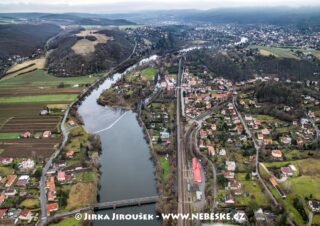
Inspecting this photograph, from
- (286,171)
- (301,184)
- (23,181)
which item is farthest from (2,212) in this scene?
(301,184)

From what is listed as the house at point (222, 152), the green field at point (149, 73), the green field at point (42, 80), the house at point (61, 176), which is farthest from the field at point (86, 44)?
the house at point (222, 152)

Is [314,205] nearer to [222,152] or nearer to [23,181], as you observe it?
[222,152]

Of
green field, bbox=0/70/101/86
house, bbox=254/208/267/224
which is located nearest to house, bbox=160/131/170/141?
house, bbox=254/208/267/224

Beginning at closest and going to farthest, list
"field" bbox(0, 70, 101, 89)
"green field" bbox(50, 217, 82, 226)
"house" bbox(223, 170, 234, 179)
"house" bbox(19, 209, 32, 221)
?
"green field" bbox(50, 217, 82, 226)
"house" bbox(19, 209, 32, 221)
"house" bbox(223, 170, 234, 179)
"field" bbox(0, 70, 101, 89)

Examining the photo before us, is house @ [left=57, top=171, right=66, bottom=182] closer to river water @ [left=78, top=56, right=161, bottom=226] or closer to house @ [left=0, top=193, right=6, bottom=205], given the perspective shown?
river water @ [left=78, top=56, right=161, bottom=226]

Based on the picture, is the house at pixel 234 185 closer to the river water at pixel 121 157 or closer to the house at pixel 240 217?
the house at pixel 240 217

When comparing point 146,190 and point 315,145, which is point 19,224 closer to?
point 146,190
